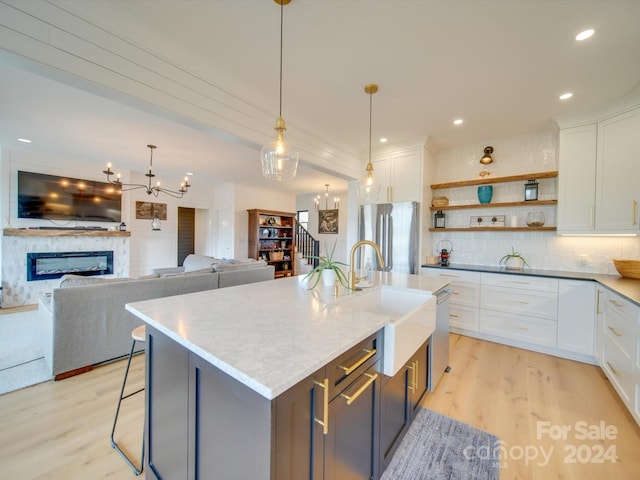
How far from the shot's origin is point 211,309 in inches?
55.0

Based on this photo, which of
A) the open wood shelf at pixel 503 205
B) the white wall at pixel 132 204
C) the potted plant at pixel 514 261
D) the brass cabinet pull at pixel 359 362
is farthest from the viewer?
the white wall at pixel 132 204

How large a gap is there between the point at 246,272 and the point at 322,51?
2991 mm

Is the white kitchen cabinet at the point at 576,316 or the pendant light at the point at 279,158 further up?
the pendant light at the point at 279,158

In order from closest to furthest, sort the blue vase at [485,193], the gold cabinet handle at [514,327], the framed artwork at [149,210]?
1. the gold cabinet handle at [514,327]
2. the blue vase at [485,193]
3. the framed artwork at [149,210]

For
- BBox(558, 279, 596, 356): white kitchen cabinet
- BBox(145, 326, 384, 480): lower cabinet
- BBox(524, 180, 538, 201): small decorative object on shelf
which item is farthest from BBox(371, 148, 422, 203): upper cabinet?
BBox(145, 326, 384, 480): lower cabinet

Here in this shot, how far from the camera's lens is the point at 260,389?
2.26 ft

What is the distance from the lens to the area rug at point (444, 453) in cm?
150

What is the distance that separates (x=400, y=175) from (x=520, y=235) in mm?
1922

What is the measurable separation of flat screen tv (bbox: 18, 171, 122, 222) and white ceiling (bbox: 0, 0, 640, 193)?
1528mm

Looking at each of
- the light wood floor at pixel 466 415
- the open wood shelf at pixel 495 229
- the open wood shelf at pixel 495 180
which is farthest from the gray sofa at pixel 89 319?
the open wood shelf at pixel 495 180

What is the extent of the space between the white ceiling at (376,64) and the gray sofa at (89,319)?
5.92ft

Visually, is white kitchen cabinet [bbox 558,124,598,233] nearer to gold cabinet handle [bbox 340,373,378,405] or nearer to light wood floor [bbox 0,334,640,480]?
light wood floor [bbox 0,334,640,480]

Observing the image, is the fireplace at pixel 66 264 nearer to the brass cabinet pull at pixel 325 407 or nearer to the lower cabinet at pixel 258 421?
the lower cabinet at pixel 258 421

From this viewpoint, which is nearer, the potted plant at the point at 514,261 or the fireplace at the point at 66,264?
the potted plant at the point at 514,261
